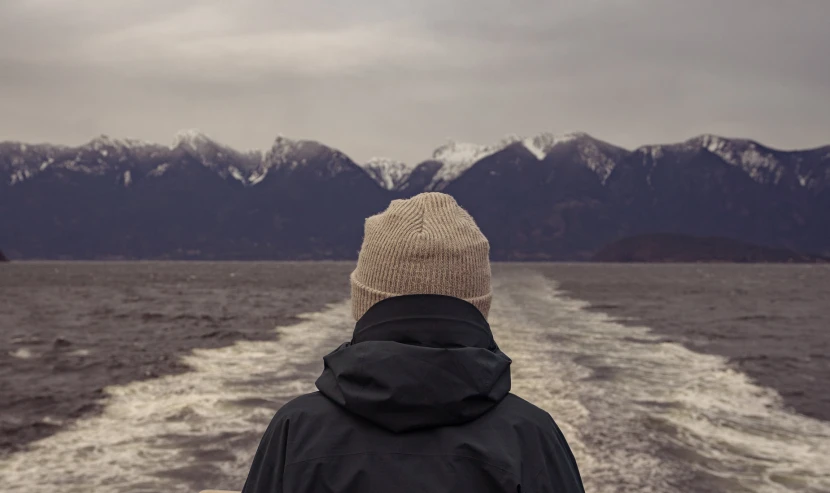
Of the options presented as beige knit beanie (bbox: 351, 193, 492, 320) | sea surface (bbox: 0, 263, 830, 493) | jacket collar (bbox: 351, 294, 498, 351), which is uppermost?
beige knit beanie (bbox: 351, 193, 492, 320)

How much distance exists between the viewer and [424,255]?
234 centimetres

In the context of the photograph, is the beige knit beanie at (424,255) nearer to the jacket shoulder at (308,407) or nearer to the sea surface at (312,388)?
the jacket shoulder at (308,407)

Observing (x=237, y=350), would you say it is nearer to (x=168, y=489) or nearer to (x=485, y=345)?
(x=168, y=489)

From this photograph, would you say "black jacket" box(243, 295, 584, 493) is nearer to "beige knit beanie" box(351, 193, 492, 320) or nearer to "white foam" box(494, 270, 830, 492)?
"beige knit beanie" box(351, 193, 492, 320)

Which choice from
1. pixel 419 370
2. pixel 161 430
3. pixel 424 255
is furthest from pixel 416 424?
pixel 161 430

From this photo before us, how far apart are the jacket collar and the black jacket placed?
0.05 m

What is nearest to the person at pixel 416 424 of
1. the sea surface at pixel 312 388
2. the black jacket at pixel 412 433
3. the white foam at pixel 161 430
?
the black jacket at pixel 412 433

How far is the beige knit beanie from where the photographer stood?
92.0 inches

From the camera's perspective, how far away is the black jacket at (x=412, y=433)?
2053 mm

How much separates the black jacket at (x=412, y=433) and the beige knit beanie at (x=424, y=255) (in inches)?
9.6

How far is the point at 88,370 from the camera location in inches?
788

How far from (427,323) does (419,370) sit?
0.18 metres

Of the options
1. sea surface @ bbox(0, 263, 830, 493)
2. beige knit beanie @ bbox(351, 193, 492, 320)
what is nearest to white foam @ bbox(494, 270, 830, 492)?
sea surface @ bbox(0, 263, 830, 493)

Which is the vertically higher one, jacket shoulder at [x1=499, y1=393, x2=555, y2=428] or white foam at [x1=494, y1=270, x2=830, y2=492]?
jacket shoulder at [x1=499, y1=393, x2=555, y2=428]
